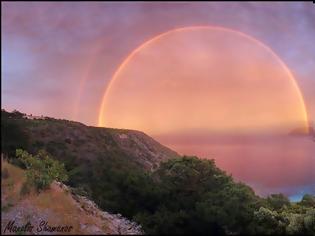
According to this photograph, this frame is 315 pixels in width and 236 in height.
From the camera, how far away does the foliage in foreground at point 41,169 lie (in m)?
13.8

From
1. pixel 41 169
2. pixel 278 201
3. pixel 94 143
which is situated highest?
pixel 278 201

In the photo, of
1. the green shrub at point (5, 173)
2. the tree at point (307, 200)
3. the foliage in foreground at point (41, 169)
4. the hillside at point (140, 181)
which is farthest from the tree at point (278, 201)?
the green shrub at point (5, 173)

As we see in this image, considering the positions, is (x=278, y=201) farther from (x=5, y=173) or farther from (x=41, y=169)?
(x=5, y=173)

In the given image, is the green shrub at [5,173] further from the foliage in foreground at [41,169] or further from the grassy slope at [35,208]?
the foliage in foreground at [41,169]

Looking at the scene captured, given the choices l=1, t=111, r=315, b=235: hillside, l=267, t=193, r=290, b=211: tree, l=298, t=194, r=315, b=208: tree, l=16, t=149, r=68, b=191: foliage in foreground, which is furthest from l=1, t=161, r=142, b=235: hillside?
l=298, t=194, r=315, b=208: tree

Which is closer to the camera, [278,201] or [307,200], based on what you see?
[278,201]

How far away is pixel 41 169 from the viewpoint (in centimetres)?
1545

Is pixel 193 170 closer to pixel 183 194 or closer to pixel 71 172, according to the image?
pixel 183 194

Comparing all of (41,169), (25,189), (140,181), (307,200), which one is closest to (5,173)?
(25,189)

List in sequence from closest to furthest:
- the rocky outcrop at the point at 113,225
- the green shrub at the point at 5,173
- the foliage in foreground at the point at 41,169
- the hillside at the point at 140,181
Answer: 1. the green shrub at the point at 5,173
2. the rocky outcrop at the point at 113,225
3. the foliage in foreground at the point at 41,169
4. the hillside at the point at 140,181

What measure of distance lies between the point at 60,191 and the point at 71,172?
4.38 m

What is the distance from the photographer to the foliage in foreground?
13815 mm

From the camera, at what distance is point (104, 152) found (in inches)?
737

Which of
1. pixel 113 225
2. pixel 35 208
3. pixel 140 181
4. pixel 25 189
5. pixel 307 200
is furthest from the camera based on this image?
pixel 307 200
